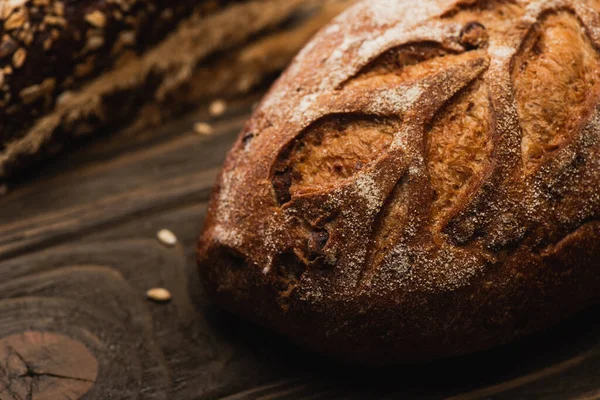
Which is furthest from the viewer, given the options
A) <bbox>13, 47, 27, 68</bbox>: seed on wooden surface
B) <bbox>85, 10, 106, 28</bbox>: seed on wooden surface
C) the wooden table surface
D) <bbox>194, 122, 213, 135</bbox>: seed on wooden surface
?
<bbox>194, 122, 213, 135</bbox>: seed on wooden surface

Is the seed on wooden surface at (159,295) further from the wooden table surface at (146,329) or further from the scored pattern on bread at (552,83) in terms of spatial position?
the scored pattern on bread at (552,83)

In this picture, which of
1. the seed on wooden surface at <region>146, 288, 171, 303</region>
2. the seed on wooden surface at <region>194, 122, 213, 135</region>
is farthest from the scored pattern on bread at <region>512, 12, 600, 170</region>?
the seed on wooden surface at <region>194, 122, 213, 135</region>

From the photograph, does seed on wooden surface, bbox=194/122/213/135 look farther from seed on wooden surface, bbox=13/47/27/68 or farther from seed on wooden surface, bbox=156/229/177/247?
→ seed on wooden surface, bbox=13/47/27/68

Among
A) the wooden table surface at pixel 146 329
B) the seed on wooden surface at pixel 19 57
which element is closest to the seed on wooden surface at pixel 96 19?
the seed on wooden surface at pixel 19 57

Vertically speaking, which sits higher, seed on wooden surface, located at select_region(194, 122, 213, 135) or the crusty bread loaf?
the crusty bread loaf

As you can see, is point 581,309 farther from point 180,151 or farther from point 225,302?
point 180,151

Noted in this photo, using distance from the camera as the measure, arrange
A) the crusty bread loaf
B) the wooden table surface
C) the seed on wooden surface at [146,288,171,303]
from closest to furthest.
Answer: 1. the crusty bread loaf
2. the wooden table surface
3. the seed on wooden surface at [146,288,171,303]
